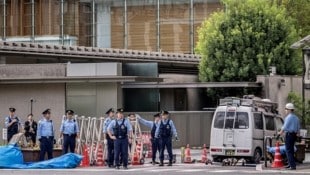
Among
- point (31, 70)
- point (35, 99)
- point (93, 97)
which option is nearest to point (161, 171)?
point (93, 97)

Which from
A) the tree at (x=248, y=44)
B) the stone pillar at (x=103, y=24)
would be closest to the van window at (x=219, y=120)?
the tree at (x=248, y=44)

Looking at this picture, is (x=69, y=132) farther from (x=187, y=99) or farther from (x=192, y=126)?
(x=187, y=99)

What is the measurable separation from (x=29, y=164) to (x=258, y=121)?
8088mm

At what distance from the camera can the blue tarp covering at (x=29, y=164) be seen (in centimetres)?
2466

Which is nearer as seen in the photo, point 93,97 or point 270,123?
point 270,123

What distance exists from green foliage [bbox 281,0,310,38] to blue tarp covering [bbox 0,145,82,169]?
25.4 metres

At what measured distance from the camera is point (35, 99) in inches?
1452

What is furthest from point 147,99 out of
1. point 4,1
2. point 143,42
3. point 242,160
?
point 4,1

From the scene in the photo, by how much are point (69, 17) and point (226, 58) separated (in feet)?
87.1

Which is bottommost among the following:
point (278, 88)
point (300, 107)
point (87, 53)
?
point (300, 107)

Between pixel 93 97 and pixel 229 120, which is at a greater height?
pixel 93 97

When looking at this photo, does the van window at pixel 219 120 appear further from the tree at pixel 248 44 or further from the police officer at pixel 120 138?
the tree at pixel 248 44

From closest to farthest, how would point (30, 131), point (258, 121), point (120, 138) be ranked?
point (120, 138) < point (258, 121) < point (30, 131)

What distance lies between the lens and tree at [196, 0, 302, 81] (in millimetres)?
43688
